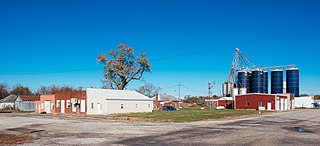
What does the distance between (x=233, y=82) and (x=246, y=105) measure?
1872 centimetres

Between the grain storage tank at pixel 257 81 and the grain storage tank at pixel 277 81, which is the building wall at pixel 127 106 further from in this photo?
the grain storage tank at pixel 277 81

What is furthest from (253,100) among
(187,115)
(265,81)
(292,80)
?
(187,115)

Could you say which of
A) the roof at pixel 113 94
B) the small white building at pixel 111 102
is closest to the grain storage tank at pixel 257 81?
the roof at pixel 113 94

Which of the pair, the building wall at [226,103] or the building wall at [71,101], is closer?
the building wall at [71,101]

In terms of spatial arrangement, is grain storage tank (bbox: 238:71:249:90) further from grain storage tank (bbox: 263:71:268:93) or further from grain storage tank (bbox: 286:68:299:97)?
grain storage tank (bbox: 286:68:299:97)

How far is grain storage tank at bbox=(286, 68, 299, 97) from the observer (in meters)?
87.1

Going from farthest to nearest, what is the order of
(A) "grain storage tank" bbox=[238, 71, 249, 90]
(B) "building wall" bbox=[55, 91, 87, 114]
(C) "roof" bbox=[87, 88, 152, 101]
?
(A) "grain storage tank" bbox=[238, 71, 249, 90]
(C) "roof" bbox=[87, 88, 152, 101]
(B) "building wall" bbox=[55, 91, 87, 114]

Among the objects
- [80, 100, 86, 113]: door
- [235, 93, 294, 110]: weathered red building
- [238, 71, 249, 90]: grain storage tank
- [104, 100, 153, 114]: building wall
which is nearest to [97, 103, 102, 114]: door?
[104, 100, 153, 114]: building wall

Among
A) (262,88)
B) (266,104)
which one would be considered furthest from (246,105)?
(262,88)

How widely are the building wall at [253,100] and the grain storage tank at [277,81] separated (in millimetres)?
16557

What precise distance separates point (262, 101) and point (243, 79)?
18.0 meters

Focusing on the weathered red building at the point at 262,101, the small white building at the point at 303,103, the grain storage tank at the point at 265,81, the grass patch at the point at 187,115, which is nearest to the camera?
the grass patch at the point at 187,115

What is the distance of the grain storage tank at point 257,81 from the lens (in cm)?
8844

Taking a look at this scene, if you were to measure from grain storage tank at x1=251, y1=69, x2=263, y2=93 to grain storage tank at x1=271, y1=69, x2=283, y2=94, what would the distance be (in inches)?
151
